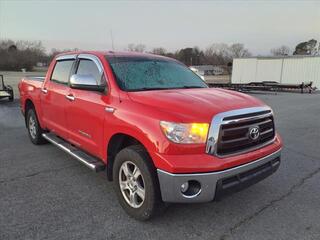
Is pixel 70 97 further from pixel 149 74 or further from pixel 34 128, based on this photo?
pixel 34 128

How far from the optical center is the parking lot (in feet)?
10.6

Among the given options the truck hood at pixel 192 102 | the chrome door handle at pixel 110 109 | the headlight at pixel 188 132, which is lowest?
the headlight at pixel 188 132

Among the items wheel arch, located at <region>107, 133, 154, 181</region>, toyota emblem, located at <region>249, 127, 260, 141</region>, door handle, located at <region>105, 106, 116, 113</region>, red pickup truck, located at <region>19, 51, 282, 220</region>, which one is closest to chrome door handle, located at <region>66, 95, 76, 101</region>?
red pickup truck, located at <region>19, 51, 282, 220</region>

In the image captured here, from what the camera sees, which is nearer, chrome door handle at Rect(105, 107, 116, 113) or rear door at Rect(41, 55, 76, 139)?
chrome door handle at Rect(105, 107, 116, 113)

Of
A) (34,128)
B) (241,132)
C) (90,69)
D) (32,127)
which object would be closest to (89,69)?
(90,69)

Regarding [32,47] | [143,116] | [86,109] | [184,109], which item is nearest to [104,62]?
[86,109]

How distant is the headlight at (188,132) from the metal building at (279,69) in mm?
32486

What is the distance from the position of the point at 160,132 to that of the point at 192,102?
0.52 meters

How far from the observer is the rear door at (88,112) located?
396 cm

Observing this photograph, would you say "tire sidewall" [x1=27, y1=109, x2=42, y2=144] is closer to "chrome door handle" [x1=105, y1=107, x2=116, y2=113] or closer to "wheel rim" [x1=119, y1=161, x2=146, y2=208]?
"chrome door handle" [x1=105, y1=107, x2=116, y2=113]

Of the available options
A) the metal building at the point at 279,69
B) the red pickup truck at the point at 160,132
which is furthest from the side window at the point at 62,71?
the metal building at the point at 279,69

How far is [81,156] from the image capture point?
14.6 feet

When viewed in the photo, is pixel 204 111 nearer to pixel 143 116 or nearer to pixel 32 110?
pixel 143 116

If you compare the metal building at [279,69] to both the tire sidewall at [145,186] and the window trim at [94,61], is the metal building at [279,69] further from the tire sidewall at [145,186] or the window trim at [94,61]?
the tire sidewall at [145,186]
